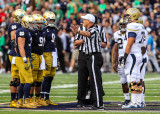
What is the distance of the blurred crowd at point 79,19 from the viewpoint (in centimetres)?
2138

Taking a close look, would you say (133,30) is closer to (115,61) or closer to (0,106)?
(115,61)

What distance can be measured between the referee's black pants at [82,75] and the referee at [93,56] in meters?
0.16

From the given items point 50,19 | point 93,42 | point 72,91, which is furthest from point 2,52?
point 93,42

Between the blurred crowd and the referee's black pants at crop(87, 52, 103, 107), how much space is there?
33.6 feet

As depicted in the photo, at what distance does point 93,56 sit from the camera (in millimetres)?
9773

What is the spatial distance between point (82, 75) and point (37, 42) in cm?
118

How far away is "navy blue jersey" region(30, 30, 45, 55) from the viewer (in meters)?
10.3

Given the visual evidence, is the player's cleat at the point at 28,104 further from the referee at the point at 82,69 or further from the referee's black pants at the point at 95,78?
the referee's black pants at the point at 95,78

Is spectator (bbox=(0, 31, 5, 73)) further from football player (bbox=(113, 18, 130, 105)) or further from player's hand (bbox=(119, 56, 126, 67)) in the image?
player's hand (bbox=(119, 56, 126, 67))

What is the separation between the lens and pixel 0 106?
10219 millimetres

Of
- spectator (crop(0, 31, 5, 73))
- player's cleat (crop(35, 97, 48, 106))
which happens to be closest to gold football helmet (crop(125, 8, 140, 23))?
player's cleat (crop(35, 97, 48, 106))

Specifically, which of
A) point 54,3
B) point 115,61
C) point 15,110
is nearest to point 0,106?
point 15,110

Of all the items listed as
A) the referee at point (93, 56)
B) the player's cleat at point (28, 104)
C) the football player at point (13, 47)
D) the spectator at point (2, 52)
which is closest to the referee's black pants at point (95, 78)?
the referee at point (93, 56)

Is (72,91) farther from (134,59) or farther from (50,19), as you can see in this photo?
(134,59)
